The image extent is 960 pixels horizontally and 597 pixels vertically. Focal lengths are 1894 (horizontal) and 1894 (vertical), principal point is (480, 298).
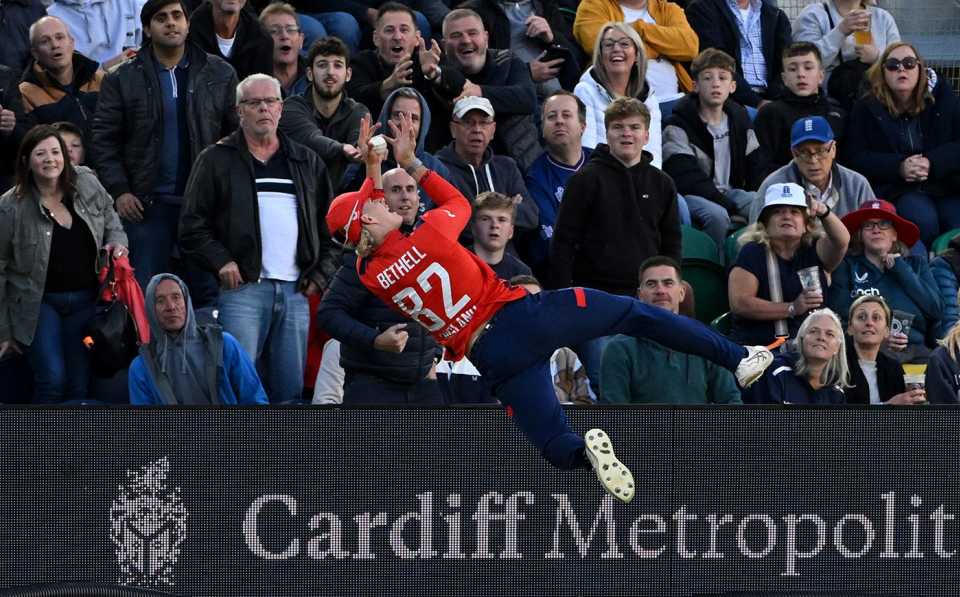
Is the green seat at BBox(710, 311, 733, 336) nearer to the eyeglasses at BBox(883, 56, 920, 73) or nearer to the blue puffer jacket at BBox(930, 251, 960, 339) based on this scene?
the blue puffer jacket at BBox(930, 251, 960, 339)

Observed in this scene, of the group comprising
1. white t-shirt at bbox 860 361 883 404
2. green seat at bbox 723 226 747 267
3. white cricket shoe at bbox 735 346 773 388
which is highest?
green seat at bbox 723 226 747 267

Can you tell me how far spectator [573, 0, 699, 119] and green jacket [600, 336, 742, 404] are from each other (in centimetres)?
411

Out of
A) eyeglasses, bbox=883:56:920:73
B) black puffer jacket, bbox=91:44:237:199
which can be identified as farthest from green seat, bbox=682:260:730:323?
black puffer jacket, bbox=91:44:237:199

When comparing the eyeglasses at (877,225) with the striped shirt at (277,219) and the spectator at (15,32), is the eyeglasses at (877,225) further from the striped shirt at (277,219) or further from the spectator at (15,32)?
the spectator at (15,32)

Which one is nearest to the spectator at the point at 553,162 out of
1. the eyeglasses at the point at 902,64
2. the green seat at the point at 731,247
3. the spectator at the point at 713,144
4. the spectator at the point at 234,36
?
the spectator at the point at 713,144

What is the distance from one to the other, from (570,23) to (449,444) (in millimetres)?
6548

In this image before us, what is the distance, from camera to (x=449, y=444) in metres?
7.75

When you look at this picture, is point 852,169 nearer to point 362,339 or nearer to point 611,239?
point 611,239

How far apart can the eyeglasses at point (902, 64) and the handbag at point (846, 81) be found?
73cm

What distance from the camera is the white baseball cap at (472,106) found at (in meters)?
11.3

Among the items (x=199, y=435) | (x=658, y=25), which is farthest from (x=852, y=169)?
(x=199, y=435)

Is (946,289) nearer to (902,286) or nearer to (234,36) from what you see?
(902,286)

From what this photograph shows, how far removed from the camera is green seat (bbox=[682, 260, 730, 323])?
38.0 feet

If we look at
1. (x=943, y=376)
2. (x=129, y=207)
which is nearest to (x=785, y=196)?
(x=943, y=376)
